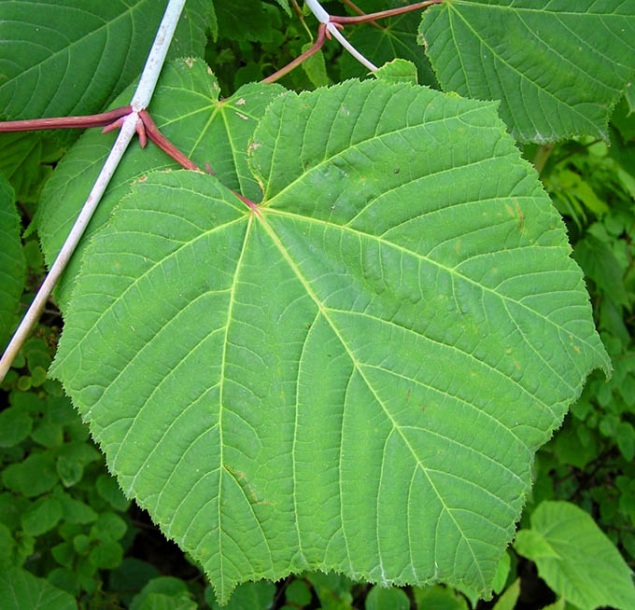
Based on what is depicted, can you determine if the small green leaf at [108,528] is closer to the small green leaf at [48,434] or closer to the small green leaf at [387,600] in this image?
the small green leaf at [48,434]

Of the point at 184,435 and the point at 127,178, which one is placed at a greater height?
the point at 127,178

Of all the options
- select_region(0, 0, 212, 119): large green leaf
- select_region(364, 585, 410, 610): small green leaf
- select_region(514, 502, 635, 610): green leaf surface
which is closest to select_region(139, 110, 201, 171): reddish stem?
select_region(0, 0, 212, 119): large green leaf

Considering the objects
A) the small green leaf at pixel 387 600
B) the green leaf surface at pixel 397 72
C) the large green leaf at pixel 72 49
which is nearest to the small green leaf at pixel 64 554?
the small green leaf at pixel 387 600

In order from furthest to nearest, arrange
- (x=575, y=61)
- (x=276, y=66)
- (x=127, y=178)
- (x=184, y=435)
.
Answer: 1. (x=276, y=66)
2. (x=575, y=61)
3. (x=127, y=178)
4. (x=184, y=435)

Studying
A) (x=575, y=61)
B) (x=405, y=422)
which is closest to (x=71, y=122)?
(x=405, y=422)

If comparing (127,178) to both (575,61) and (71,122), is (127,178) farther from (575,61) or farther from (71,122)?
(575,61)

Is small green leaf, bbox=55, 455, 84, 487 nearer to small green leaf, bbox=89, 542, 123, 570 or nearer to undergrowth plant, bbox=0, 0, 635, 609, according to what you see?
small green leaf, bbox=89, 542, 123, 570

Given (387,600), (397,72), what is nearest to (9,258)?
(397,72)
